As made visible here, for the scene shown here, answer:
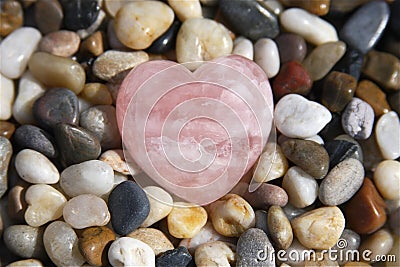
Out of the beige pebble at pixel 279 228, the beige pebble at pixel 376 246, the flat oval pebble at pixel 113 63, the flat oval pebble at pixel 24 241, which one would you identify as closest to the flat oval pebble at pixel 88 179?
the flat oval pebble at pixel 24 241

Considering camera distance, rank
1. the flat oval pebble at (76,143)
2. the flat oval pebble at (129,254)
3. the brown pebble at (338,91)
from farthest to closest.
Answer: the brown pebble at (338,91)
the flat oval pebble at (76,143)
the flat oval pebble at (129,254)

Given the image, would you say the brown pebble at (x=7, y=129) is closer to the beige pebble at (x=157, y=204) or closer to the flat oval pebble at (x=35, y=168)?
the flat oval pebble at (x=35, y=168)

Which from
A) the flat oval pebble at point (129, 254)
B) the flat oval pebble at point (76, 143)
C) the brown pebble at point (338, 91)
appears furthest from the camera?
the brown pebble at point (338, 91)

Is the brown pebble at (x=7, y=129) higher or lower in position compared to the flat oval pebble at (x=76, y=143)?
lower

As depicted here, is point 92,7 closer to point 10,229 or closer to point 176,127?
point 176,127

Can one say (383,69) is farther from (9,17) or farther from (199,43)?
(9,17)

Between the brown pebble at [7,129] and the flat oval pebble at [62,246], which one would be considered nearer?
the flat oval pebble at [62,246]

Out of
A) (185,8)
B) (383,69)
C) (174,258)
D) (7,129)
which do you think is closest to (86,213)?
(174,258)
